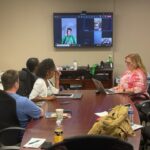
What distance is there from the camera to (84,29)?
6.99m

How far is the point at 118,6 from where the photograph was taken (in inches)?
276

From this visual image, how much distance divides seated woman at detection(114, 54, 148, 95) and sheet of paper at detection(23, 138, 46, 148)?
2616mm

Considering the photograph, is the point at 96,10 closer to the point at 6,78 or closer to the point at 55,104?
the point at 55,104

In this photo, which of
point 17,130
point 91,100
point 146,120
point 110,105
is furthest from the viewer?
point 146,120

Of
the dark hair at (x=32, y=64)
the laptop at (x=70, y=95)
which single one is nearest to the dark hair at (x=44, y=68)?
the laptop at (x=70, y=95)

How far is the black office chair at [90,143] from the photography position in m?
1.97

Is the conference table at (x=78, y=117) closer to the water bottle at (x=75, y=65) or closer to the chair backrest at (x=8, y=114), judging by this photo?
the chair backrest at (x=8, y=114)

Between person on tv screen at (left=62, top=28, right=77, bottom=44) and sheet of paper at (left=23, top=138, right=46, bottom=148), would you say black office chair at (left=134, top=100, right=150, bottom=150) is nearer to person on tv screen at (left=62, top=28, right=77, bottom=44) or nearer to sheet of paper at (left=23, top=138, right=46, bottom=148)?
sheet of paper at (left=23, top=138, right=46, bottom=148)

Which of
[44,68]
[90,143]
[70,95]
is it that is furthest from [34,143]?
[70,95]

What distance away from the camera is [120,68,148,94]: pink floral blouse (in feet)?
17.3

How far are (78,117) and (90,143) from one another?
1.52 metres

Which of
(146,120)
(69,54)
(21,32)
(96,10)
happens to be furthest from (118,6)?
(146,120)

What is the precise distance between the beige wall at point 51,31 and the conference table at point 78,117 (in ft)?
7.37

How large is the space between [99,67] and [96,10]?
44.8 inches
